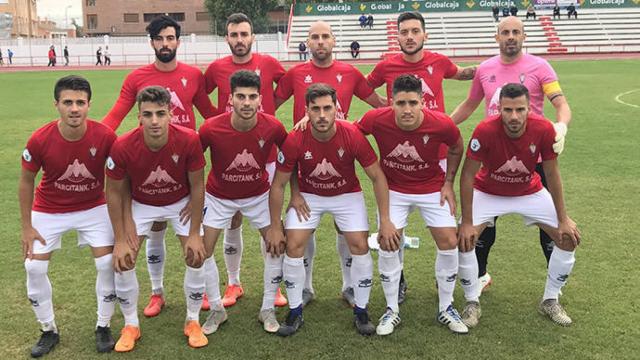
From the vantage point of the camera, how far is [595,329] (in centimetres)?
430

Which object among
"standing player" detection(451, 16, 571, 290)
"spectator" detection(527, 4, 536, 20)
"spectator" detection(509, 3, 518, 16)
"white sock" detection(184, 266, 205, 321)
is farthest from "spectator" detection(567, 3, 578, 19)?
"white sock" detection(184, 266, 205, 321)

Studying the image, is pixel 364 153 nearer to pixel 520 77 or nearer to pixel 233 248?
pixel 233 248

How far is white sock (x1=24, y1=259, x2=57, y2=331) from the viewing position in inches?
159

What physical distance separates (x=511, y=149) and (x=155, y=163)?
2.78m

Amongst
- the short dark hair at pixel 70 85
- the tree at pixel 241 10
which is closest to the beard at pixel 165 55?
the short dark hair at pixel 70 85

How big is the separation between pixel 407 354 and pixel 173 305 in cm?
215

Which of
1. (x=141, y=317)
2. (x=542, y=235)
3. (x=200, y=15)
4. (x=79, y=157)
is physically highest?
(x=200, y=15)

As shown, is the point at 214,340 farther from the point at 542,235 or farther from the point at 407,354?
the point at 542,235

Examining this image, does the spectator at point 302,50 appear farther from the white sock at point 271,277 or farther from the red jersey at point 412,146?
the white sock at point 271,277

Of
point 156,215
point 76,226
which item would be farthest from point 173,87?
point 76,226

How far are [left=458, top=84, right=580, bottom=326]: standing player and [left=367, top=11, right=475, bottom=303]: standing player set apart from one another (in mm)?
552

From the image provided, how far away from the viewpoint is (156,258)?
15.9 ft

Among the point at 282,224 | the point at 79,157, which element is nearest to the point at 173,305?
the point at 282,224

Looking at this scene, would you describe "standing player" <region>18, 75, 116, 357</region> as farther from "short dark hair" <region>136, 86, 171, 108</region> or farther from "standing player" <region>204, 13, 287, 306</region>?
"standing player" <region>204, 13, 287, 306</region>
